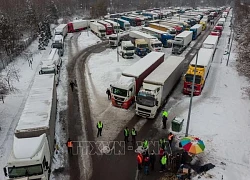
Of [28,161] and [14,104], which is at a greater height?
[28,161]

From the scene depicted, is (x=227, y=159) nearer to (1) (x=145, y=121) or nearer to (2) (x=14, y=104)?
(1) (x=145, y=121)

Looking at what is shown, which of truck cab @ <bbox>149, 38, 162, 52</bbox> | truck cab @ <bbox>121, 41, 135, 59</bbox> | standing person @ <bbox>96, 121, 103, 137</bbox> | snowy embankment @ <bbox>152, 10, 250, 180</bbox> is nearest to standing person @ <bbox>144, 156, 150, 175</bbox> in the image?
snowy embankment @ <bbox>152, 10, 250, 180</bbox>

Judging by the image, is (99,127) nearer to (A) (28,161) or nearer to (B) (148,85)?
(B) (148,85)

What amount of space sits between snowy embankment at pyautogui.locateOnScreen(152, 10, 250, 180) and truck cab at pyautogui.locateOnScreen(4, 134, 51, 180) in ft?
31.2

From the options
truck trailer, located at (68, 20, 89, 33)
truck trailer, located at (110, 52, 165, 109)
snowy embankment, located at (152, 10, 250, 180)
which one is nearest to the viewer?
snowy embankment, located at (152, 10, 250, 180)

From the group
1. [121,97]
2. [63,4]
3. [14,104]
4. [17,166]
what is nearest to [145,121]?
[121,97]

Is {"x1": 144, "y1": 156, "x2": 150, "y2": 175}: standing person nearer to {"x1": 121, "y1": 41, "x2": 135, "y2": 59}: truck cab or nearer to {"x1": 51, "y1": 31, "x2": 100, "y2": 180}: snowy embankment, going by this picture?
{"x1": 51, "y1": 31, "x2": 100, "y2": 180}: snowy embankment

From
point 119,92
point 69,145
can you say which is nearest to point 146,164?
point 69,145

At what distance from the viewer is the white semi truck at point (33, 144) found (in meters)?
11.9

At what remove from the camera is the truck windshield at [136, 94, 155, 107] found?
19.3m

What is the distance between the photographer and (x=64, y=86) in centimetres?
2750

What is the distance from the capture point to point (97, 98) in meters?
24.5

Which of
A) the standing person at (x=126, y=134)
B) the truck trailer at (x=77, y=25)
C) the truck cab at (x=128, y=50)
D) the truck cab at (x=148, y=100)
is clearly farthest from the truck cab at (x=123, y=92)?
the truck trailer at (x=77, y=25)

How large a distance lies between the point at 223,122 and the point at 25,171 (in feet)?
49.6
